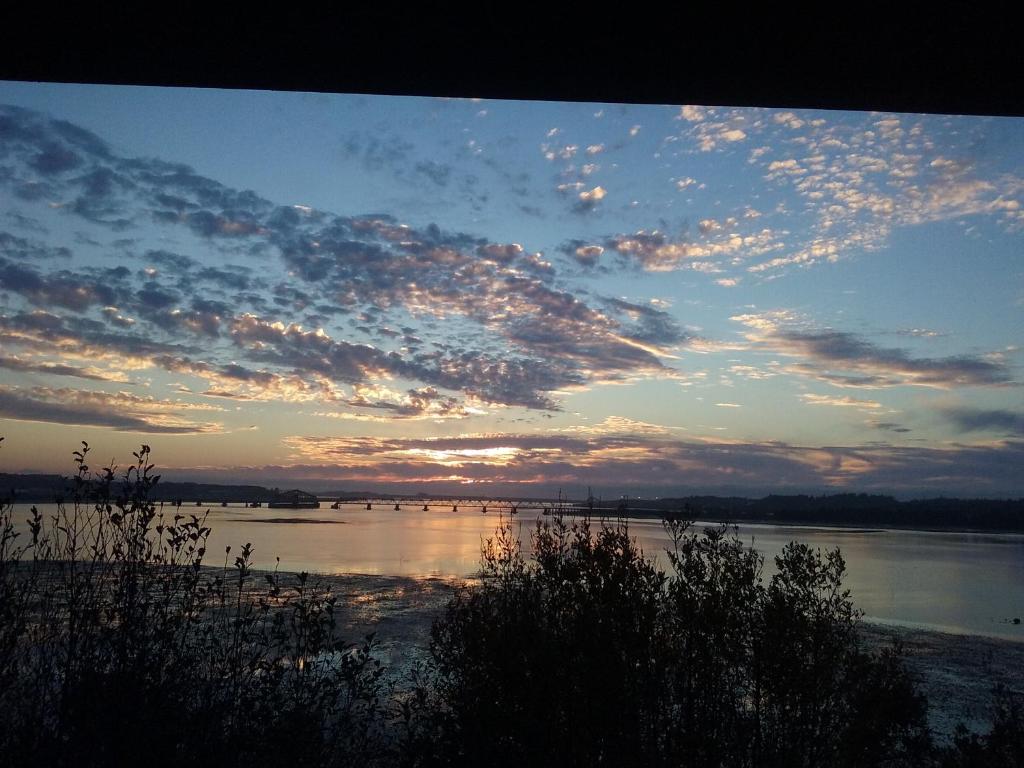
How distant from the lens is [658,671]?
517 cm

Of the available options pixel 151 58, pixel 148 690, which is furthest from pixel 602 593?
pixel 151 58

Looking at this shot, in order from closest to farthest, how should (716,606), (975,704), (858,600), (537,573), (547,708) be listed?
(547,708) < (716,606) < (537,573) < (975,704) < (858,600)

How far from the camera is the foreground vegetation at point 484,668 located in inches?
146

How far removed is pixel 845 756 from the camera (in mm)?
5348

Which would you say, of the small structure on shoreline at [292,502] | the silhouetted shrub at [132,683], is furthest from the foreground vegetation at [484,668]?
the small structure on shoreline at [292,502]

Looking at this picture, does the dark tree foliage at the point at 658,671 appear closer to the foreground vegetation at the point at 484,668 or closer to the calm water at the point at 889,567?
the foreground vegetation at the point at 484,668

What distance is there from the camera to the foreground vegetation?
3701mm

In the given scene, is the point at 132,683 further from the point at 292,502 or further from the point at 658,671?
the point at 292,502

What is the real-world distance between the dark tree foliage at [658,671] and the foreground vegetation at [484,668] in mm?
17

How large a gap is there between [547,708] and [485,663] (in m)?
0.87

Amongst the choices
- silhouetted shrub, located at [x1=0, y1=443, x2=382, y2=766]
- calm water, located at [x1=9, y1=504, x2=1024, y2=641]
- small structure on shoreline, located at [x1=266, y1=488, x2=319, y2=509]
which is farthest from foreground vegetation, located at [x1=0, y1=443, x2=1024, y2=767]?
small structure on shoreline, located at [x1=266, y1=488, x2=319, y2=509]

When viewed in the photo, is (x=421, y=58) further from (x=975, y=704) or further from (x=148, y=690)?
(x=975, y=704)

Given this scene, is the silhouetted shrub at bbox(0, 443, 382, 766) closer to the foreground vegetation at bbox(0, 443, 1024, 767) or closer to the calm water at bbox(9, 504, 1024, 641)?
the foreground vegetation at bbox(0, 443, 1024, 767)

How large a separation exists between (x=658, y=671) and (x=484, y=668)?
4.96 feet
